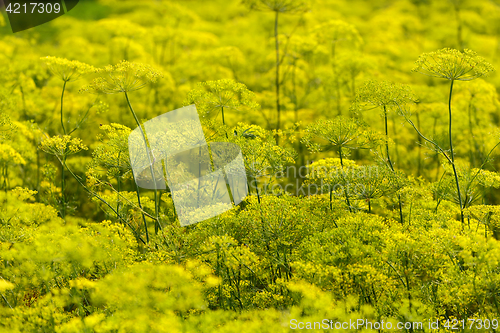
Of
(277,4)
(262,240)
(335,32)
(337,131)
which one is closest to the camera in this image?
(262,240)

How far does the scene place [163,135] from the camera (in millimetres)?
4406

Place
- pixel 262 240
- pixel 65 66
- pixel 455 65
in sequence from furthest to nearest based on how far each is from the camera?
pixel 65 66 → pixel 455 65 → pixel 262 240

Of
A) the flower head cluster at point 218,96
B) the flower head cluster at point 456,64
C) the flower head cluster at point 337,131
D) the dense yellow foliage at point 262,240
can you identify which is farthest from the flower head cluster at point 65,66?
the flower head cluster at point 456,64

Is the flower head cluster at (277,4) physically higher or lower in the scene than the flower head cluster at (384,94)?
higher

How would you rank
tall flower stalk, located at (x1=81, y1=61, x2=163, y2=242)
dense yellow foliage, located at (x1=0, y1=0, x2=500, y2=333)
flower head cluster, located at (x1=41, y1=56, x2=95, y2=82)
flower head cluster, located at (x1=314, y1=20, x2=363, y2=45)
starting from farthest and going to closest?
1. flower head cluster, located at (x1=314, y1=20, x2=363, y2=45)
2. flower head cluster, located at (x1=41, y1=56, x2=95, y2=82)
3. tall flower stalk, located at (x1=81, y1=61, x2=163, y2=242)
4. dense yellow foliage, located at (x1=0, y1=0, x2=500, y2=333)

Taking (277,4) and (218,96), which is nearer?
(218,96)

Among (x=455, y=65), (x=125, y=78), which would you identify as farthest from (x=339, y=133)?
(x=125, y=78)

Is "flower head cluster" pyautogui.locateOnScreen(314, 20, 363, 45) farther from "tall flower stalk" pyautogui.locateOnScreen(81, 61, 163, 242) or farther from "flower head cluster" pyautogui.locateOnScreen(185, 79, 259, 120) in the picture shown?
"tall flower stalk" pyautogui.locateOnScreen(81, 61, 163, 242)

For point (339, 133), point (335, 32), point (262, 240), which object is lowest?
point (262, 240)

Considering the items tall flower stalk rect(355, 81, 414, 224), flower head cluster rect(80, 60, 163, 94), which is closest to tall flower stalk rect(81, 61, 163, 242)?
flower head cluster rect(80, 60, 163, 94)

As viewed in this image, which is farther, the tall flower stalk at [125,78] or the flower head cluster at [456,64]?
the tall flower stalk at [125,78]

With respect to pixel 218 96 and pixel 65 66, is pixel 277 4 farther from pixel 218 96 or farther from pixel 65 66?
pixel 65 66

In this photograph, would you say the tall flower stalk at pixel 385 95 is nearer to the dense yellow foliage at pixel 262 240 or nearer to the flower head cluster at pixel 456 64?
the dense yellow foliage at pixel 262 240

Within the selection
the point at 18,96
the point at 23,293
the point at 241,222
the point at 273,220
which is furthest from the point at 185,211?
the point at 18,96
